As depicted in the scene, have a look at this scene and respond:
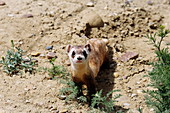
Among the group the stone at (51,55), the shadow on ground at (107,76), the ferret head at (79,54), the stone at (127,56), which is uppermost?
the ferret head at (79,54)

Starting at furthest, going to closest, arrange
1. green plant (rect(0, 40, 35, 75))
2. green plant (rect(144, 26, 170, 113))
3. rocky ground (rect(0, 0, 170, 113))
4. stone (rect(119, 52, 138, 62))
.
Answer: stone (rect(119, 52, 138, 62))
green plant (rect(0, 40, 35, 75))
rocky ground (rect(0, 0, 170, 113))
green plant (rect(144, 26, 170, 113))

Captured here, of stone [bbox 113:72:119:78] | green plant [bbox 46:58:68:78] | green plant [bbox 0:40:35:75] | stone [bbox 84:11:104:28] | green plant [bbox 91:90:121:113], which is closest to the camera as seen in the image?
green plant [bbox 91:90:121:113]

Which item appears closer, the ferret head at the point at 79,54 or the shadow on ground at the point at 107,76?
the ferret head at the point at 79,54

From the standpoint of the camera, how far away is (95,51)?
226 inches

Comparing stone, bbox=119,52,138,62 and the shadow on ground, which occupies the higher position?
stone, bbox=119,52,138,62

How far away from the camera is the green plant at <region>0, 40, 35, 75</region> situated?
5.41 m

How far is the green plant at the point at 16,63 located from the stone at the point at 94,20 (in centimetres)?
177

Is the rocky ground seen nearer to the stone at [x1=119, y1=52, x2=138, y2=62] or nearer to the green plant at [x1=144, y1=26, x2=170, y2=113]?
the stone at [x1=119, y1=52, x2=138, y2=62]

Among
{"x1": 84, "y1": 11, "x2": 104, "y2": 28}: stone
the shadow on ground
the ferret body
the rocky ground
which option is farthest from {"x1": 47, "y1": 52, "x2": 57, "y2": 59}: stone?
{"x1": 84, "y1": 11, "x2": 104, "y2": 28}: stone

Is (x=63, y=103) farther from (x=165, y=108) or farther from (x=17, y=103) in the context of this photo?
(x=165, y=108)

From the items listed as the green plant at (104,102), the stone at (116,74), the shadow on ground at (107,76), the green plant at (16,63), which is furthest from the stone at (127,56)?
the green plant at (16,63)

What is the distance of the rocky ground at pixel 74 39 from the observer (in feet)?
16.4

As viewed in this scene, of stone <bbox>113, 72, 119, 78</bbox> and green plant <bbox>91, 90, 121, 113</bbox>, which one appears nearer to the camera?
green plant <bbox>91, 90, 121, 113</bbox>

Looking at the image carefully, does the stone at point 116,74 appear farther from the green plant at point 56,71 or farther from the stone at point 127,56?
the green plant at point 56,71
